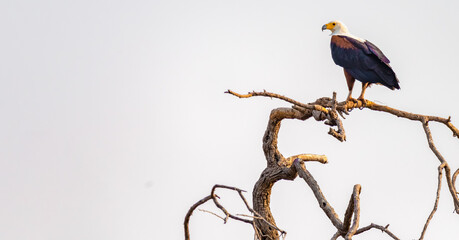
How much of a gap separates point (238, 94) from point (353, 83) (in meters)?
3.15

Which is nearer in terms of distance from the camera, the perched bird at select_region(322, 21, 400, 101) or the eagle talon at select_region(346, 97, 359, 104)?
the eagle talon at select_region(346, 97, 359, 104)

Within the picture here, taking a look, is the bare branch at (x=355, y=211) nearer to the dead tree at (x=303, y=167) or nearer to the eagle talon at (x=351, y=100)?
the dead tree at (x=303, y=167)

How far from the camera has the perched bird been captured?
642 cm

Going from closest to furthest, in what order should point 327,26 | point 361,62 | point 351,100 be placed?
point 351,100 → point 361,62 → point 327,26

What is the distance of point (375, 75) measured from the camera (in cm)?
649

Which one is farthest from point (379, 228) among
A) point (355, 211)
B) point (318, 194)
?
point (318, 194)

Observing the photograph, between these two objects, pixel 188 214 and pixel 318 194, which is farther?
pixel 188 214

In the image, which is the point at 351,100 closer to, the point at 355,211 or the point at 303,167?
the point at 303,167

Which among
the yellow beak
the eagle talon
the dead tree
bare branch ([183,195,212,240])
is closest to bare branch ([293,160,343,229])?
the dead tree

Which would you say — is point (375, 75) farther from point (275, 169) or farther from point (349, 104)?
point (275, 169)

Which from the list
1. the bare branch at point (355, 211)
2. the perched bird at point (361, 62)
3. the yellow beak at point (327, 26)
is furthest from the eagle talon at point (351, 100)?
the bare branch at point (355, 211)

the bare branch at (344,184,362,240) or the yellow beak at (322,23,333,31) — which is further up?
the yellow beak at (322,23,333,31)

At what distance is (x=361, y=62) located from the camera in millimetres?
6688

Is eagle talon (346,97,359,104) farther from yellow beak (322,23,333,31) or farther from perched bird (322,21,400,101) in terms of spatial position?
yellow beak (322,23,333,31)
